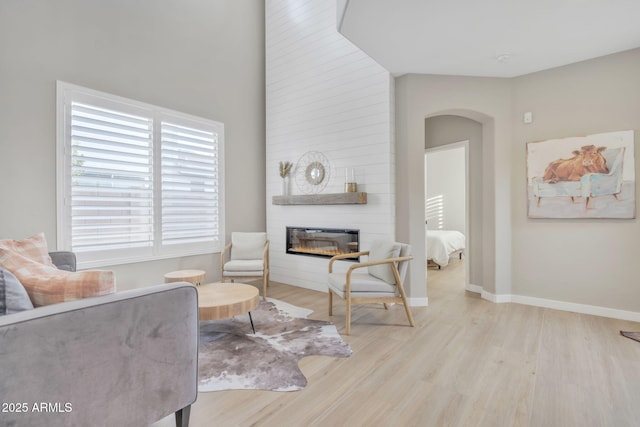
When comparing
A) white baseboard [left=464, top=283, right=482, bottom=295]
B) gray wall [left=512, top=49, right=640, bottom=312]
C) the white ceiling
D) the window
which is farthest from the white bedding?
the window

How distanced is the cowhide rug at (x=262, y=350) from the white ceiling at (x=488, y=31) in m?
2.82

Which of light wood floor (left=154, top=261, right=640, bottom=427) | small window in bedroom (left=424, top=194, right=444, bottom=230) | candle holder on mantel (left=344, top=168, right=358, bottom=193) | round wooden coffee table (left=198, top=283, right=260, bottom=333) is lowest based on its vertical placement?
light wood floor (left=154, top=261, right=640, bottom=427)

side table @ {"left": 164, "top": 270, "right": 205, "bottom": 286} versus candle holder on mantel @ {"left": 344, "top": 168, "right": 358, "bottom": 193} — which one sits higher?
candle holder on mantel @ {"left": 344, "top": 168, "right": 358, "bottom": 193}

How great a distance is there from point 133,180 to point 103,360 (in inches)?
119

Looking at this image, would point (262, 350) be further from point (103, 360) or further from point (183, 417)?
point (103, 360)

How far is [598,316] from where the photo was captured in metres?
3.25

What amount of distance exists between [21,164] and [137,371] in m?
2.90

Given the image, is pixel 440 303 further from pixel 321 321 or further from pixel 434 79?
pixel 434 79

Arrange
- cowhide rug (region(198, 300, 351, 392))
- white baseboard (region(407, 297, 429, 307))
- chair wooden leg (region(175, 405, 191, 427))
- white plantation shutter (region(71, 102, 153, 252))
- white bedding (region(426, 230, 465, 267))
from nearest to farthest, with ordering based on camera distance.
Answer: chair wooden leg (region(175, 405, 191, 427)) → cowhide rug (region(198, 300, 351, 392)) → white plantation shutter (region(71, 102, 153, 252)) → white baseboard (region(407, 297, 429, 307)) → white bedding (region(426, 230, 465, 267))

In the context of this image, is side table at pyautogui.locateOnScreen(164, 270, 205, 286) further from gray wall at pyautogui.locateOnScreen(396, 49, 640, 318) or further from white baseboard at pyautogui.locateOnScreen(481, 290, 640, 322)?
white baseboard at pyautogui.locateOnScreen(481, 290, 640, 322)

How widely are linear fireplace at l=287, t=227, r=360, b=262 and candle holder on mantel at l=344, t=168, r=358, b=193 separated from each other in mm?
554

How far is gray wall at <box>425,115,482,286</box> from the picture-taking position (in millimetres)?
4195

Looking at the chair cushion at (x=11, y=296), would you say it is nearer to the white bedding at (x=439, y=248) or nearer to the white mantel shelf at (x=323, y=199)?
the white mantel shelf at (x=323, y=199)

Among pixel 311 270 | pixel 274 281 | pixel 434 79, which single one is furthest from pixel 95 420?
pixel 434 79
